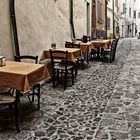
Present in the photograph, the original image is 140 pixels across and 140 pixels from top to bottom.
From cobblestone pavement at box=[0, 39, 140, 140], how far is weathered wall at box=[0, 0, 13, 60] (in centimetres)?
102

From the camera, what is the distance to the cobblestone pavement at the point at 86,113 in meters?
4.00

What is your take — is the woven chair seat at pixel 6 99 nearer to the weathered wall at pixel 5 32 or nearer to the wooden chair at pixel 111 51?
the weathered wall at pixel 5 32

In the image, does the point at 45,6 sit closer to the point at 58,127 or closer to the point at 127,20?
the point at 58,127

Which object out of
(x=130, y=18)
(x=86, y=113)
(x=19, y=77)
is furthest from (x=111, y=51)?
(x=130, y=18)

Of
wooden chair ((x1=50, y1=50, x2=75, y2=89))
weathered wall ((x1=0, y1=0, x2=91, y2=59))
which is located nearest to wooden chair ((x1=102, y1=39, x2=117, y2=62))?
weathered wall ((x1=0, y1=0, x2=91, y2=59))

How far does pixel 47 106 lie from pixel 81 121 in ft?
3.23

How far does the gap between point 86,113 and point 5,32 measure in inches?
85.4

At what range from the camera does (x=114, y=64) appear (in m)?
10.3

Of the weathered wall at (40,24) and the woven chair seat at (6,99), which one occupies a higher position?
the weathered wall at (40,24)

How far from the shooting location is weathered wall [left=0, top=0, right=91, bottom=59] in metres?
5.45

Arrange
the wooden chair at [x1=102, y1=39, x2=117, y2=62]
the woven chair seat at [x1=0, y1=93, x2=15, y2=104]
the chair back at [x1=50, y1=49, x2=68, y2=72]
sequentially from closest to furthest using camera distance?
the woven chair seat at [x1=0, y1=93, x2=15, y2=104], the chair back at [x1=50, y1=49, x2=68, y2=72], the wooden chair at [x1=102, y1=39, x2=117, y2=62]

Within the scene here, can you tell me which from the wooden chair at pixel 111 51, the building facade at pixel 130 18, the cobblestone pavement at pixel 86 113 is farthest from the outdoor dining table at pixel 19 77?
the building facade at pixel 130 18

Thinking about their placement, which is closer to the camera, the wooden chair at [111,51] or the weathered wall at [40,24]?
the weathered wall at [40,24]

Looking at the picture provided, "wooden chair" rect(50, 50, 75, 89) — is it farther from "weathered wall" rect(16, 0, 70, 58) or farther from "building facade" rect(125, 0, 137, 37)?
"building facade" rect(125, 0, 137, 37)
